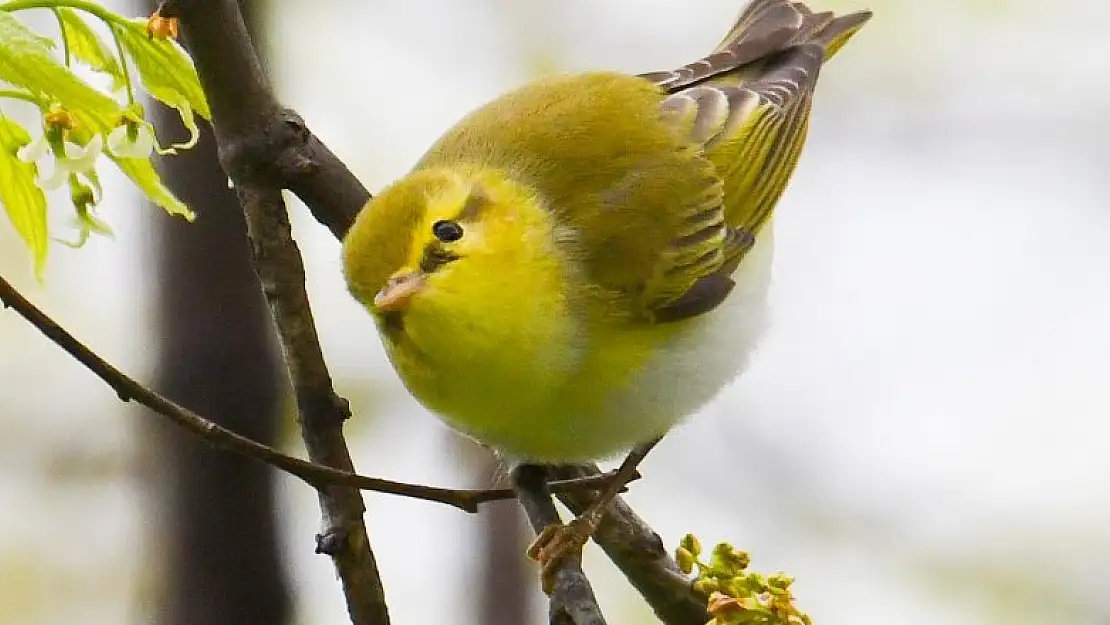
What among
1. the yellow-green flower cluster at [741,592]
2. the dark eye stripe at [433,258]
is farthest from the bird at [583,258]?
the yellow-green flower cluster at [741,592]

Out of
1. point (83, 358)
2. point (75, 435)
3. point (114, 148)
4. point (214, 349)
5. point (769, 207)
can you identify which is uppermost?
point (75, 435)

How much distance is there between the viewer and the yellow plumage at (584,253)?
100 centimetres

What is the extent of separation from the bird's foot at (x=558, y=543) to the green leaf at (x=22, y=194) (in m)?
0.54

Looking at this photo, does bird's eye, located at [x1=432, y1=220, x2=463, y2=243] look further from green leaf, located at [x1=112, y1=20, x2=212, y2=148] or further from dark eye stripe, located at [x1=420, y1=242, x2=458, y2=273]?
green leaf, located at [x1=112, y1=20, x2=212, y2=148]

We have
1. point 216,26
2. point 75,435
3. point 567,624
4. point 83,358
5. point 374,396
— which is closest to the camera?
point 83,358

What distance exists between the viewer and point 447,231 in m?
1.01

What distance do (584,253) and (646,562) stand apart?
33 centimetres

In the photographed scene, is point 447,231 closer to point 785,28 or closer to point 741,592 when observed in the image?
point 741,592

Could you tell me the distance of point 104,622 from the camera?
6.63 ft

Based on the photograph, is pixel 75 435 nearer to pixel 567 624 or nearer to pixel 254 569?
pixel 254 569

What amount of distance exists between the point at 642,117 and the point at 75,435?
112 centimetres

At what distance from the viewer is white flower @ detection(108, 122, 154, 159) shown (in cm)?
65

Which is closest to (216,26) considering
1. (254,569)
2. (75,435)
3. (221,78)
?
(221,78)

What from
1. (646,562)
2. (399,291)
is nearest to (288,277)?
(399,291)
